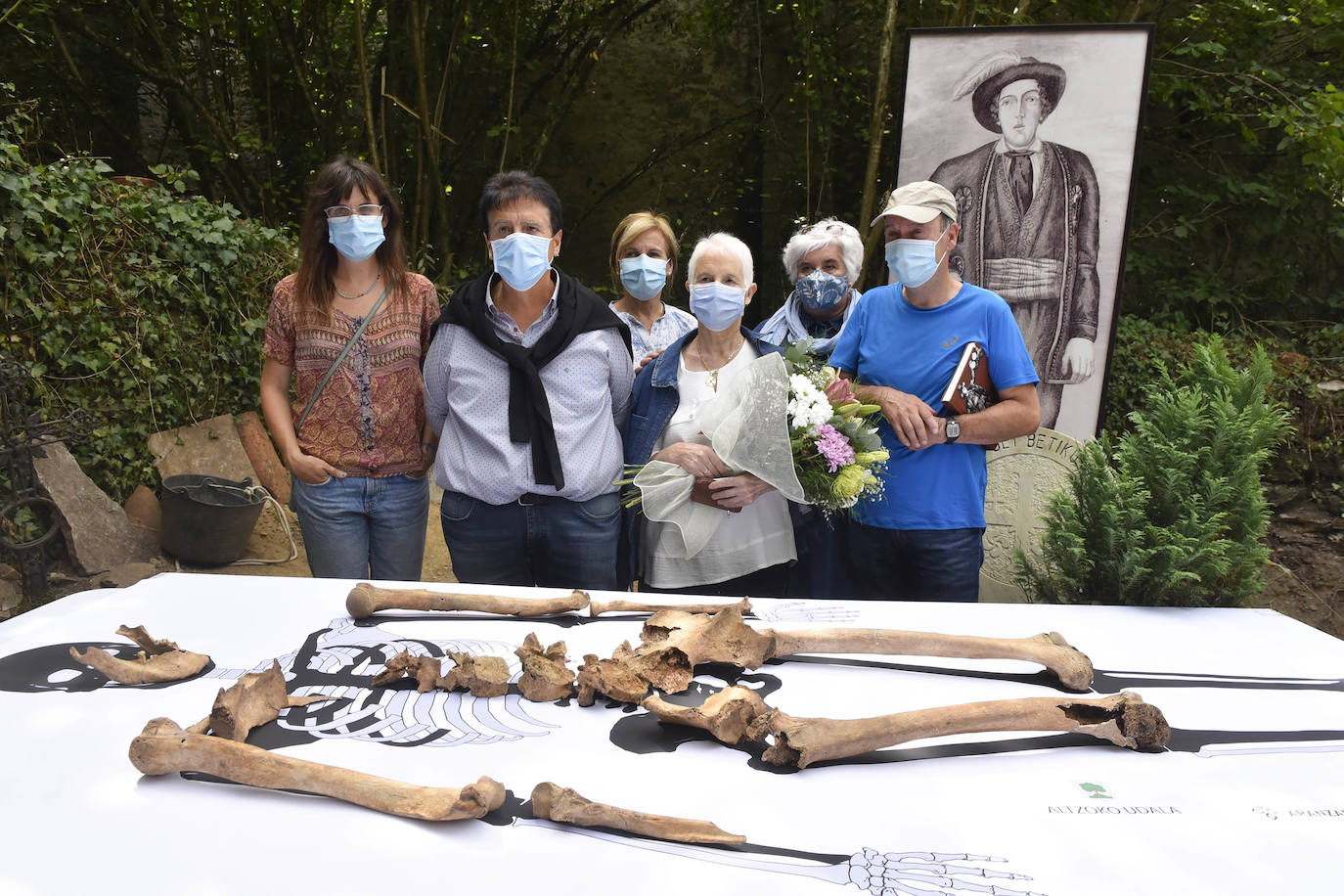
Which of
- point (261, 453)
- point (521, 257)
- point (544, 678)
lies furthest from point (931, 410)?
point (261, 453)

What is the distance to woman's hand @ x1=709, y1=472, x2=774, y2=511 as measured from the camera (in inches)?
95.3

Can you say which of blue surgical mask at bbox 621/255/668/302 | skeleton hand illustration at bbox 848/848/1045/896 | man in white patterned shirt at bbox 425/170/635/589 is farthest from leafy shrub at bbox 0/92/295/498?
skeleton hand illustration at bbox 848/848/1045/896

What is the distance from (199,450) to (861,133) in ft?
17.9

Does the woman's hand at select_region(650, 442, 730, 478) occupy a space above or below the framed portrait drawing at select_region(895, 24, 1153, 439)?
below

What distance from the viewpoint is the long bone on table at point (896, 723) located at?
1446mm

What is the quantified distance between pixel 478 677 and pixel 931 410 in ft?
4.85

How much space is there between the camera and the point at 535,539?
2504 mm

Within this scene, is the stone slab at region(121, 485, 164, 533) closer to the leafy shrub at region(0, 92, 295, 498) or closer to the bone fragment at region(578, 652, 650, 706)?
the leafy shrub at region(0, 92, 295, 498)

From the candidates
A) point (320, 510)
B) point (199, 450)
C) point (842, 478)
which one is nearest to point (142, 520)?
point (199, 450)

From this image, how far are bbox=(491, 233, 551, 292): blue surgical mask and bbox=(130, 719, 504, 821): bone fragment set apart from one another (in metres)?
1.51

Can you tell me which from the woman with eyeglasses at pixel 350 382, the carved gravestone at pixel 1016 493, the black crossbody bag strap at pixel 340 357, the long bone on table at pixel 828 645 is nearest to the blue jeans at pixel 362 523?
the woman with eyeglasses at pixel 350 382

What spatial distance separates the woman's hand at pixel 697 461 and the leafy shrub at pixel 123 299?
3.29 meters

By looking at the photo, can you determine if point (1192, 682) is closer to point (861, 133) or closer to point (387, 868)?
point (387, 868)

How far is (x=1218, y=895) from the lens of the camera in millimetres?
1154
